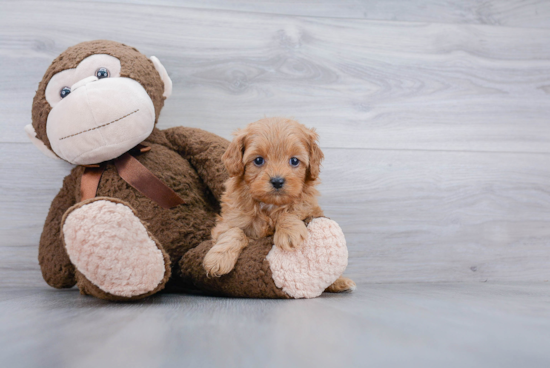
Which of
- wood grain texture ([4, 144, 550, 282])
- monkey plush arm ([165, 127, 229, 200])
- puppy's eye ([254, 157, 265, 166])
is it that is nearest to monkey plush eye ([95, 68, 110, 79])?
monkey plush arm ([165, 127, 229, 200])

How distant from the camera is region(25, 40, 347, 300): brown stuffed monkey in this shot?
36.0 inches

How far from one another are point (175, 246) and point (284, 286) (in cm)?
38

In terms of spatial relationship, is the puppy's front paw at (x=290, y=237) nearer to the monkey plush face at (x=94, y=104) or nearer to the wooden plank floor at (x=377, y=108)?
the wooden plank floor at (x=377, y=108)

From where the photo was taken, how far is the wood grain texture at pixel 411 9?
158 centimetres

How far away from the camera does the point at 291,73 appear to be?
1597mm

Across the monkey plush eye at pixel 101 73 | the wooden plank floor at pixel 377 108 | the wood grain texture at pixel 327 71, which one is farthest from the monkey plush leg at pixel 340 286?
the monkey plush eye at pixel 101 73

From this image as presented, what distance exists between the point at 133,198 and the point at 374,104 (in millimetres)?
1078

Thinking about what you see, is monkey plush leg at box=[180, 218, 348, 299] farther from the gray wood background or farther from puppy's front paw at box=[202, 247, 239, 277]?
the gray wood background

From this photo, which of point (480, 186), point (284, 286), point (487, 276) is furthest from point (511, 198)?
point (284, 286)

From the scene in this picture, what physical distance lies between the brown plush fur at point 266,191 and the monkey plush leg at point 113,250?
147 mm

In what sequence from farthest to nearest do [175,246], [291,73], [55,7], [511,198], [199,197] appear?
[511,198] < [291,73] < [55,7] < [199,197] < [175,246]

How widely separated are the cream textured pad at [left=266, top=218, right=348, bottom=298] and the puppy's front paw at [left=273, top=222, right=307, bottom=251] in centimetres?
2

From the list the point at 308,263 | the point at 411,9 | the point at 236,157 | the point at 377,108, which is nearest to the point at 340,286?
the point at 308,263

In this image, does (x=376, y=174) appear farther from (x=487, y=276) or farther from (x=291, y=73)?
(x=487, y=276)
